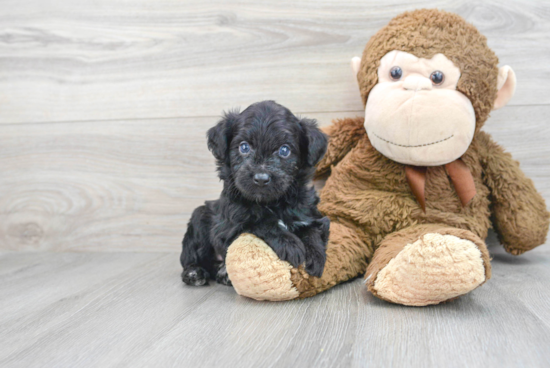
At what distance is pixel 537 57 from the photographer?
1.82m

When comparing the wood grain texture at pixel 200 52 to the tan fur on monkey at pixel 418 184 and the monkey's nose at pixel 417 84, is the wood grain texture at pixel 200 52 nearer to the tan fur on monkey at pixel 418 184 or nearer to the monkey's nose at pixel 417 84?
the tan fur on monkey at pixel 418 184

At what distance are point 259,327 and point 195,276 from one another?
0.50 m

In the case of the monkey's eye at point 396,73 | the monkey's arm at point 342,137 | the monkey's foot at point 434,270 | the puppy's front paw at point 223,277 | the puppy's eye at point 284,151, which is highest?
the monkey's eye at point 396,73

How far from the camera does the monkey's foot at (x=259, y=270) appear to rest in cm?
126

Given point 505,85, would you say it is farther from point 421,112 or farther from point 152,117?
point 152,117

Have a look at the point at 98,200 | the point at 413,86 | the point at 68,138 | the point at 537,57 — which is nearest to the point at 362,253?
the point at 413,86

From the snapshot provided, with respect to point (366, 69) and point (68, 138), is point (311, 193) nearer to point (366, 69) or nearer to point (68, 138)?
point (366, 69)

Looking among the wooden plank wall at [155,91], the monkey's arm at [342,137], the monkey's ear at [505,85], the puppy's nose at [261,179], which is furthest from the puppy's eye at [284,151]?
the monkey's ear at [505,85]

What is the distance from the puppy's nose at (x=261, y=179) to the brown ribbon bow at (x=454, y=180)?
0.61 m

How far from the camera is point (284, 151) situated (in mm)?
1307

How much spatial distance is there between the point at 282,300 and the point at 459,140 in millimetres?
767

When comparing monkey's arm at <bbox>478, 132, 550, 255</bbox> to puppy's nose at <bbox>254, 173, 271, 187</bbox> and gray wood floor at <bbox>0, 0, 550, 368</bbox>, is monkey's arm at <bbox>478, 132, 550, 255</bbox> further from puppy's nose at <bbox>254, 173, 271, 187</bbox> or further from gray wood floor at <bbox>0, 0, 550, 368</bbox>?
puppy's nose at <bbox>254, 173, 271, 187</bbox>

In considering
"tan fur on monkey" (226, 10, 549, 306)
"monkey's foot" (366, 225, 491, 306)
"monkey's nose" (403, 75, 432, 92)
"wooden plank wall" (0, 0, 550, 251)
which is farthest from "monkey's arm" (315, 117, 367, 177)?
"monkey's foot" (366, 225, 491, 306)

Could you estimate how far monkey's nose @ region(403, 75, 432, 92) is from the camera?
1430 mm
